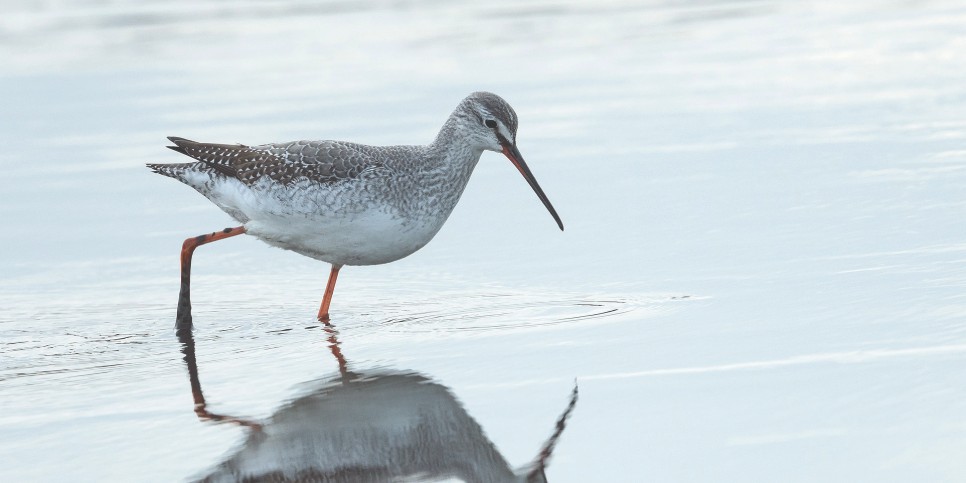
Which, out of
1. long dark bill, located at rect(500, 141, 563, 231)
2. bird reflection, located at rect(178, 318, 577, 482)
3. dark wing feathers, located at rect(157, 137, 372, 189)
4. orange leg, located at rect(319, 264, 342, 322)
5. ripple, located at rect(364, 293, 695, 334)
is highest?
dark wing feathers, located at rect(157, 137, 372, 189)

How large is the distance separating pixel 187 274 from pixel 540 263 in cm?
194

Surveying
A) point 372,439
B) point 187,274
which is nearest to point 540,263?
point 187,274

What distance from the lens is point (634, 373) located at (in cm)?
625

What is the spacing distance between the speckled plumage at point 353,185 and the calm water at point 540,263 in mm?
392

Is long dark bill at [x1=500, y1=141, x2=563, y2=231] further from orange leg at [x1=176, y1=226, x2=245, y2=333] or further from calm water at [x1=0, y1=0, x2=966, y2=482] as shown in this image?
orange leg at [x1=176, y1=226, x2=245, y2=333]

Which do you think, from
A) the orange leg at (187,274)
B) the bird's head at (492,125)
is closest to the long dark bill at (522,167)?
the bird's head at (492,125)

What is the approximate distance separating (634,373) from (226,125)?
5818mm

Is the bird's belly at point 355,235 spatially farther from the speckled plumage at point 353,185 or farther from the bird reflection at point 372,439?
the bird reflection at point 372,439

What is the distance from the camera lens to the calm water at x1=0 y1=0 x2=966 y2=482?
5.62 metres

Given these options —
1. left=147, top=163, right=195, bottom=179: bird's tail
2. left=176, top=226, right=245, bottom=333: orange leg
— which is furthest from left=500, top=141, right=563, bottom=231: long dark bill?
left=147, top=163, right=195, bottom=179: bird's tail

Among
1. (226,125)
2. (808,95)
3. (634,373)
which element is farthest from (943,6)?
(634,373)

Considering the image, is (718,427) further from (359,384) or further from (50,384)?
(50,384)

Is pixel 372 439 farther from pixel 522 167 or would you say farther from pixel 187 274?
pixel 522 167

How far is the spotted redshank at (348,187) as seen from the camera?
25.5 ft
